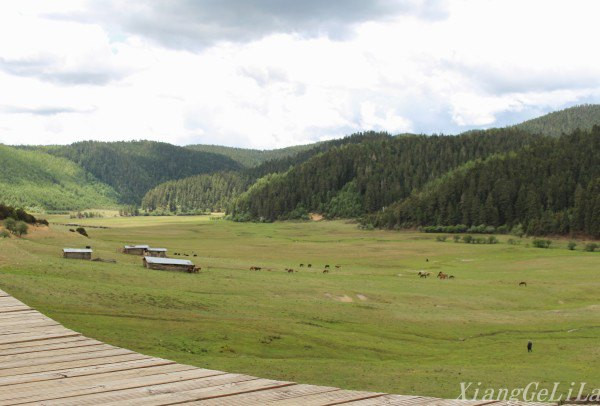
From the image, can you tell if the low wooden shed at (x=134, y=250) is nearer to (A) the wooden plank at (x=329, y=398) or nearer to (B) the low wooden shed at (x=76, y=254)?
(B) the low wooden shed at (x=76, y=254)

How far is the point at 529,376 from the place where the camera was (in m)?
25.5

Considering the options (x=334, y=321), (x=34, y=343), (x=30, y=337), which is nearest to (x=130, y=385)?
(x=34, y=343)

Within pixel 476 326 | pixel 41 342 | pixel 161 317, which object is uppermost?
pixel 41 342

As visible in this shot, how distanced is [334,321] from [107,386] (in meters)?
→ 33.1

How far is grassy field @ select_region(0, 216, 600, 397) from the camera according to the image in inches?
961

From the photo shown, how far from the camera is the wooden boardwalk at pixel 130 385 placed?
7.06m

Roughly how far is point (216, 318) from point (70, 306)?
8621mm

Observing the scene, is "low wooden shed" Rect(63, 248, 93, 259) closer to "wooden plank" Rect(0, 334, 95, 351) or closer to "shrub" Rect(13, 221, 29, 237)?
"shrub" Rect(13, 221, 29, 237)

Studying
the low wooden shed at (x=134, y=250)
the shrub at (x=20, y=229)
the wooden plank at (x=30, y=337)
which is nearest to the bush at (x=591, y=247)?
the low wooden shed at (x=134, y=250)

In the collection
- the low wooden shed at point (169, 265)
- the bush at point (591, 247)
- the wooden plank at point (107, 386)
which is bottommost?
the bush at point (591, 247)

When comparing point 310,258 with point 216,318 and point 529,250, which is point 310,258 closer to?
point 529,250

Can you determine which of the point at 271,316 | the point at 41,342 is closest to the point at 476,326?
the point at 271,316

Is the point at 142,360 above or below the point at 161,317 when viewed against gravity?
Result: above

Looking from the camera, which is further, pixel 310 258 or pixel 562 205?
pixel 562 205
